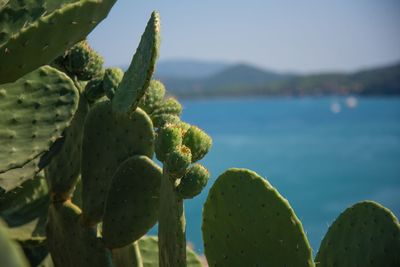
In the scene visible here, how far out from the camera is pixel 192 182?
4.03 ft

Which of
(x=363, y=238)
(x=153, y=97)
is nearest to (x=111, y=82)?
(x=153, y=97)

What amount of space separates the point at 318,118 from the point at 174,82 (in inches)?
2788

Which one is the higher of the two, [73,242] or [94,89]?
[94,89]

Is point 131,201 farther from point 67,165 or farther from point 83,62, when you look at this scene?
point 83,62

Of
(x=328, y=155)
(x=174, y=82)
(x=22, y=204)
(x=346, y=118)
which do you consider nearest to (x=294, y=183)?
(x=328, y=155)

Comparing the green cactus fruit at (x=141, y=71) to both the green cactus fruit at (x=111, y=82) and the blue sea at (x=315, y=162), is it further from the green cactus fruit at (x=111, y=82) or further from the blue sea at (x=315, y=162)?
the blue sea at (x=315, y=162)

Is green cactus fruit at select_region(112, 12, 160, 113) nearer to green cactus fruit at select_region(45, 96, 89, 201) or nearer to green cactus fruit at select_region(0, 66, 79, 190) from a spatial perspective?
green cactus fruit at select_region(0, 66, 79, 190)

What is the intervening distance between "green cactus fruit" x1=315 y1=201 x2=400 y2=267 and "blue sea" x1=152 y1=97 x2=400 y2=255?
822cm

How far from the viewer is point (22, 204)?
1722 millimetres

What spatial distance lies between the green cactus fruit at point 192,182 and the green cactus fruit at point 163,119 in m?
0.25

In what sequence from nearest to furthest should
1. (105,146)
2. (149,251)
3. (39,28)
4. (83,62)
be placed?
1. (39,28)
2. (105,146)
3. (83,62)
4. (149,251)

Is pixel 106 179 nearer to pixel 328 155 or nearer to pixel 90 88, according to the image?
pixel 90 88

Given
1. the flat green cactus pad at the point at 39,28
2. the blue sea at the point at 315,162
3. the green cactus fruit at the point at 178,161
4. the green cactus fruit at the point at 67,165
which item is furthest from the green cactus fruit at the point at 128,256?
the blue sea at the point at 315,162

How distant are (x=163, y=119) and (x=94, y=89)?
0.78 ft
